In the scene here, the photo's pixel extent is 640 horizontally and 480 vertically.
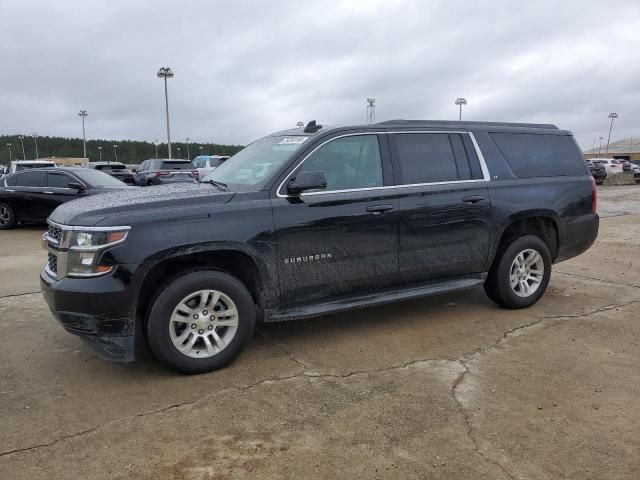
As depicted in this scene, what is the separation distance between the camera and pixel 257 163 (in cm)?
471

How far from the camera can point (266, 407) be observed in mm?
3438

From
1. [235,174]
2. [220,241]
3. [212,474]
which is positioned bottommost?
[212,474]

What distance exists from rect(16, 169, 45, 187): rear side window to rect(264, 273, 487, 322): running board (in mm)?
10236

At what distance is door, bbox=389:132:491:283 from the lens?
185 inches

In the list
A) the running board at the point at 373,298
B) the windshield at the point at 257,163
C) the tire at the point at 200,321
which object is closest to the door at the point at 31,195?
the windshield at the point at 257,163

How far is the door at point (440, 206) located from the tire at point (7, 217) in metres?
10.9

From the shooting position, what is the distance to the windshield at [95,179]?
12.0 m

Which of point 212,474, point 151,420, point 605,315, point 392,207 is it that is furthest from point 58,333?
point 605,315

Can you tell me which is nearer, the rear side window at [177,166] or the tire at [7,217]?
the tire at [7,217]

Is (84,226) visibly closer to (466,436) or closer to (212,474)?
(212,474)

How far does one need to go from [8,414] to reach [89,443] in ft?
→ 2.43

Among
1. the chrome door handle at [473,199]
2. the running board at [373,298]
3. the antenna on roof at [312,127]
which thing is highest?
the antenna on roof at [312,127]

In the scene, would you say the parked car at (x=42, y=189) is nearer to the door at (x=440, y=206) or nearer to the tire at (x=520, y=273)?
the door at (x=440, y=206)

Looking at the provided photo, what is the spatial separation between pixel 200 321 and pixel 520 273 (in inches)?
133
